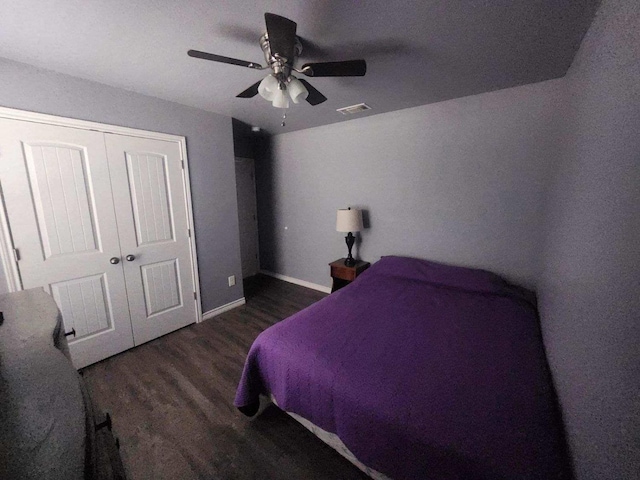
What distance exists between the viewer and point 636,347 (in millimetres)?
557

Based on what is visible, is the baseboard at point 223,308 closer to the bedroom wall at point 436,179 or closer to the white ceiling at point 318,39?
the bedroom wall at point 436,179

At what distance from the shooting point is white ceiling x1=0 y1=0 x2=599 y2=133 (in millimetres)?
1164

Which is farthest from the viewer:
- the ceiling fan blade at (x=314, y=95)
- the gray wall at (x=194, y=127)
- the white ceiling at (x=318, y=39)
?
the gray wall at (x=194, y=127)

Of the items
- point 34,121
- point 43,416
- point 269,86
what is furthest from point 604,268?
point 34,121

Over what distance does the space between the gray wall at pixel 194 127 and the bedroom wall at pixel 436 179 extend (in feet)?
3.76

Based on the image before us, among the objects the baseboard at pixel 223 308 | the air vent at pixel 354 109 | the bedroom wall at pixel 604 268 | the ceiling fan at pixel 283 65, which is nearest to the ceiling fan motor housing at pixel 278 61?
the ceiling fan at pixel 283 65

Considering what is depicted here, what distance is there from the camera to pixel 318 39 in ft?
4.64

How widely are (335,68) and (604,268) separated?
4.74 ft

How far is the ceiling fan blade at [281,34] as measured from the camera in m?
1.04

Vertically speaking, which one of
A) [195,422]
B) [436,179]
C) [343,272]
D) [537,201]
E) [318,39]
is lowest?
[195,422]

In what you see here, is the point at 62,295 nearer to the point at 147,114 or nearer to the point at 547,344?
the point at 147,114

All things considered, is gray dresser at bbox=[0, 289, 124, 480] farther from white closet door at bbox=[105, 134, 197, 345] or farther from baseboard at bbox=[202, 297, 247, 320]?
baseboard at bbox=[202, 297, 247, 320]

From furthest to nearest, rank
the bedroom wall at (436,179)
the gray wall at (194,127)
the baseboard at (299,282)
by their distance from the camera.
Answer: the baseboard at (299,282) → the bedroom wall at (436,179) → the gray wall at (194,127)

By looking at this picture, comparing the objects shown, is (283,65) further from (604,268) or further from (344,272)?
(344,272)
